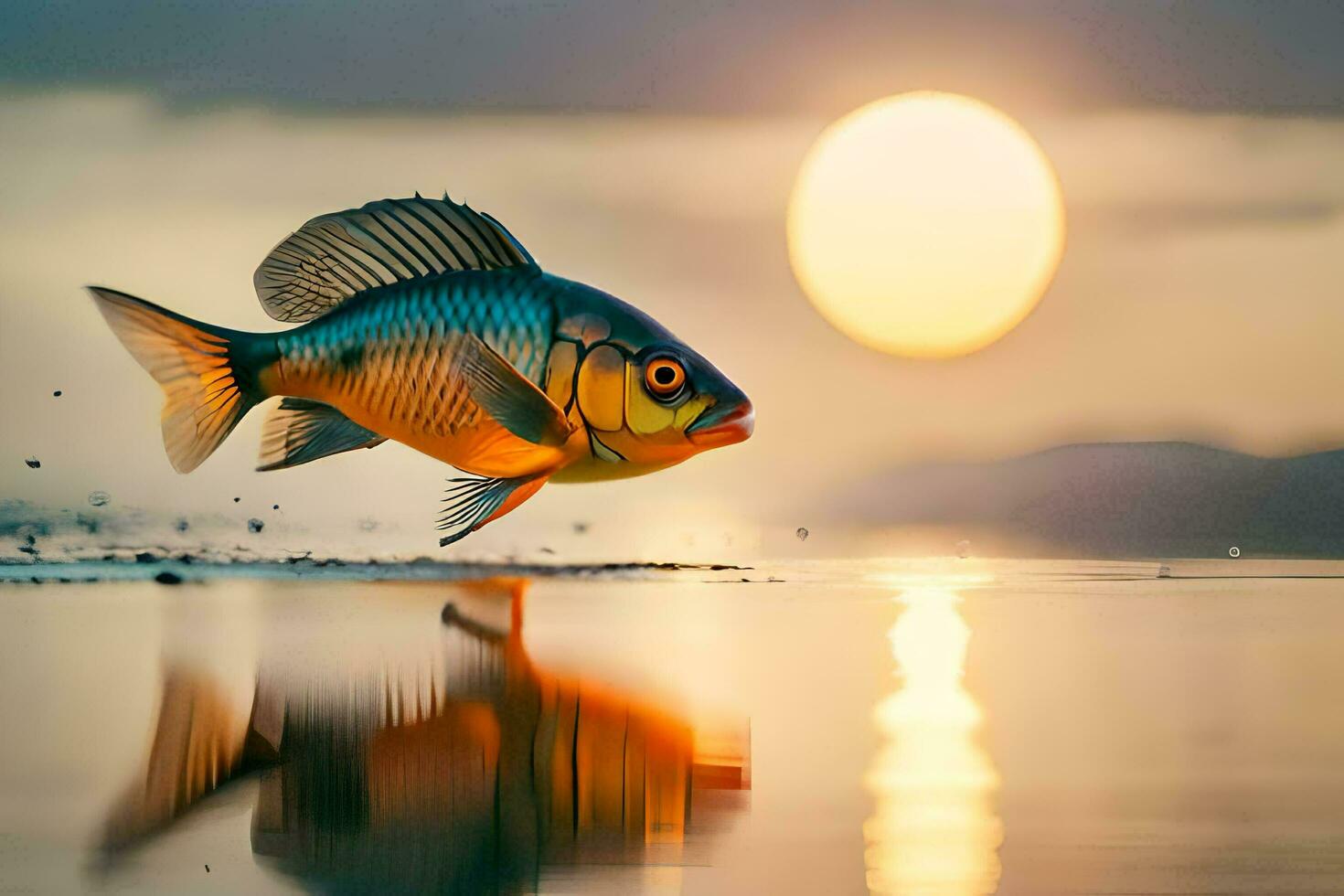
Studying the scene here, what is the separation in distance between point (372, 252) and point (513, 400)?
646 millimetres

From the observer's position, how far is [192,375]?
318cm

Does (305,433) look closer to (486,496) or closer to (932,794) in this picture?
(486,496)

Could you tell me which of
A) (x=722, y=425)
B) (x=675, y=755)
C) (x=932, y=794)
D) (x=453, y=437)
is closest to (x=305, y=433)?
(x=453, y=437)

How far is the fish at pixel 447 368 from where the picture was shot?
10.2ft

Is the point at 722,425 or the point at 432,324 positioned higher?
the point at 432,324

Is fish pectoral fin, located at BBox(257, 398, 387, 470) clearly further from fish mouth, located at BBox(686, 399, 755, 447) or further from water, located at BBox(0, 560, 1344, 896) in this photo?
fish mouth, located at BBox(686, 399, 755, 447)

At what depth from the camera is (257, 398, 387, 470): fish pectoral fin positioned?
3.36m

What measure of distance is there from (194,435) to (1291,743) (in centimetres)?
243

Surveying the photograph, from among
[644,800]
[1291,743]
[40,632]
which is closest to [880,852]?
[644,800]

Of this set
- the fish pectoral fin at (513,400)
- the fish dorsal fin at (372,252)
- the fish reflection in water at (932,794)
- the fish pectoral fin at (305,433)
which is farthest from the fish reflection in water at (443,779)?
the fish dorsal fin at (372,252)

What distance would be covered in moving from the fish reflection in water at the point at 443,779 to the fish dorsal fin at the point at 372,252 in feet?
4.05

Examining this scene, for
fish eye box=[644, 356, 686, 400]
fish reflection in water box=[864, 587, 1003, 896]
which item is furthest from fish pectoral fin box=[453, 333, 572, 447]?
fish reflection in water box=[864, 587, 1003, 896]

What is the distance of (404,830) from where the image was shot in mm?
1387

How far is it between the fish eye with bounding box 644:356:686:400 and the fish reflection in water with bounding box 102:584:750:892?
0.88 meters
